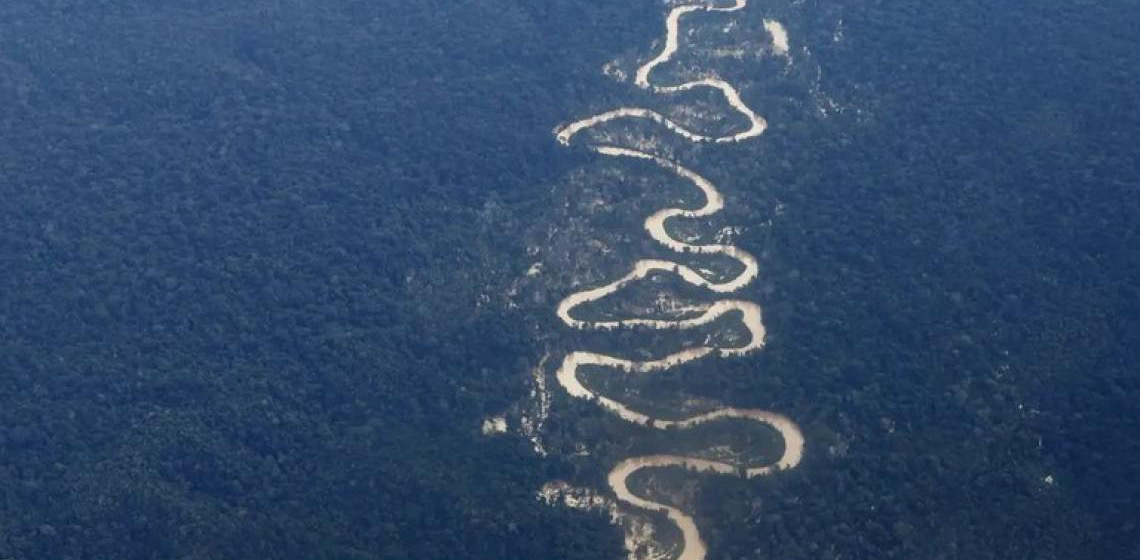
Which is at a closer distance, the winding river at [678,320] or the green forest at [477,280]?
the green forest at [477,280]

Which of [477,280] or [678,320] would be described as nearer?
[678,320]

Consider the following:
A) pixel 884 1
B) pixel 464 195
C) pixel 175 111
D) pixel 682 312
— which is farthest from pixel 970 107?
pixel 175 111

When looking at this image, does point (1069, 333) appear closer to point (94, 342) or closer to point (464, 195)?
point (464, 195)

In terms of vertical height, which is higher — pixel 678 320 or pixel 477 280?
pixel 477 280

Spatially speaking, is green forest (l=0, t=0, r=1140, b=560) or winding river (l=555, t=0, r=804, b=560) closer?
green forest (l=0, t=0, r=1140, b=560)
